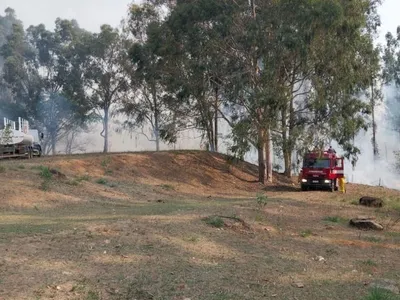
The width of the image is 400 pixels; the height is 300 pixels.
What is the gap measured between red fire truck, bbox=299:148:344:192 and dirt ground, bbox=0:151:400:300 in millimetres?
11322

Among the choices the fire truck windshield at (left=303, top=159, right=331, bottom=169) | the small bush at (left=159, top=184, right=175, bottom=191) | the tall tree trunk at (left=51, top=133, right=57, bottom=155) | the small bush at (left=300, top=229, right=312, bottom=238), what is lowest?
the small bush at (left=300, top=229, right=312, bottom=238)

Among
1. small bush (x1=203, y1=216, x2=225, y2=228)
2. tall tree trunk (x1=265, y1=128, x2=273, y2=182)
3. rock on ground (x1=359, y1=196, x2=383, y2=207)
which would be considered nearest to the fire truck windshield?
tall tree trunk (x1=265, y1=128, x2=273, y2=182)

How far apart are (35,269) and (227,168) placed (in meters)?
29.8

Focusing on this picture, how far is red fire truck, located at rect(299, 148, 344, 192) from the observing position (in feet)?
101

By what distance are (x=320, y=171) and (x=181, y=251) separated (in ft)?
73.8

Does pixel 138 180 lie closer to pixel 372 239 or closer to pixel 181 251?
pixel 372 239

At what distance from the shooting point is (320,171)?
30.9 meters

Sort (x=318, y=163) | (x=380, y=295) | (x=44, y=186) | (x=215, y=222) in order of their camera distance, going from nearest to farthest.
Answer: (x=380, y=295) → (x=215, y=222) → (x=44, y=186) → (x=318, y=163)

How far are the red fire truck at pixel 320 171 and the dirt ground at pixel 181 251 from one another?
11.3 metres

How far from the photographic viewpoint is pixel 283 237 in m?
12.4

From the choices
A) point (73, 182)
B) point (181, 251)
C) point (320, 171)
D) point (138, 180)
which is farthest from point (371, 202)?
point (181, 251)

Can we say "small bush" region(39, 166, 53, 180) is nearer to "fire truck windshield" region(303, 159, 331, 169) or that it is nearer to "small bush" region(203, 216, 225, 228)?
"small bush" region(203, 216, 225, 228)

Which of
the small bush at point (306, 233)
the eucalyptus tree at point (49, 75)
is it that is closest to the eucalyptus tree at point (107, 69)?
the eucalyptus tree at point (49, 75)

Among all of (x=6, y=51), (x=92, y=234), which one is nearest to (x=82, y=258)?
(x=92, y=234)
